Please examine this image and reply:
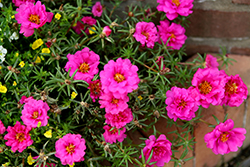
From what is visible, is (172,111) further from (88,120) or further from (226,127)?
(88,120)

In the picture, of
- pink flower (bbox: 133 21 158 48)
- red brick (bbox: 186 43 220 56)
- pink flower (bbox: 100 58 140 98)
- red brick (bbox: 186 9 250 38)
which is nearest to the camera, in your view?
pink flower (bbox: 100 58 140 98)

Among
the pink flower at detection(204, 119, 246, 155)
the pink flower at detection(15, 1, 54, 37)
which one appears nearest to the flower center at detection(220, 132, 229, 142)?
the pink flower at detection(204, 119, 246, 155)

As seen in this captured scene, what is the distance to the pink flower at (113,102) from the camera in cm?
74

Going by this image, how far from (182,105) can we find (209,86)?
0.12 metres

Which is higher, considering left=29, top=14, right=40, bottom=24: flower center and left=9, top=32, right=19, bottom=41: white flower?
left=29, top=14, right=40, bottom=24: flower center

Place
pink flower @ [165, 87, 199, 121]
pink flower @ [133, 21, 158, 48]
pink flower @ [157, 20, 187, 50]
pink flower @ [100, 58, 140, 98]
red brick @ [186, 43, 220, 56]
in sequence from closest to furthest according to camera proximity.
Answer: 1. pink flower @ [100, 58, 140, 98]
2. pink flower @ [165, 87, 199, 121]
3. pink flower @ [133, 21, 158, 48]
4. pink flower @ [157, 20, 187, 50]
5. red brick @ [186, 43, 220, 56]

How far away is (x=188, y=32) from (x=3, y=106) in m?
1.02

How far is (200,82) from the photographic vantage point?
82 cm

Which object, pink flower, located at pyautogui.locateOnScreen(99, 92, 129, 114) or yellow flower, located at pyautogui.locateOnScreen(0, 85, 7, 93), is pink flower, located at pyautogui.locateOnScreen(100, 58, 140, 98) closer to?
pink flower, located at pyautogui.locateOnScreen(99, 92, 129, 114)

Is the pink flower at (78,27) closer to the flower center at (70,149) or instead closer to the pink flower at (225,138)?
the flower center at (70,149)

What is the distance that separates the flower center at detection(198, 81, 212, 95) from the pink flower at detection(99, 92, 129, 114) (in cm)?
29

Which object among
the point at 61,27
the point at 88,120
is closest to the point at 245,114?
the point at 88,120

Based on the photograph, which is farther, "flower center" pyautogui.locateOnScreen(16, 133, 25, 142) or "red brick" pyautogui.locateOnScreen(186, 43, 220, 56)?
"red brick" pyautogui.locateOnScreen(186, 43, 220, 56)

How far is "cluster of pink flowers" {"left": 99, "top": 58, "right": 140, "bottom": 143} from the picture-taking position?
701 millimetres
